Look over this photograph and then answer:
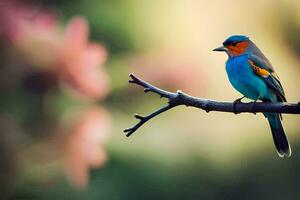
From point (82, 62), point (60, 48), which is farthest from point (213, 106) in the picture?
point (60, 48)

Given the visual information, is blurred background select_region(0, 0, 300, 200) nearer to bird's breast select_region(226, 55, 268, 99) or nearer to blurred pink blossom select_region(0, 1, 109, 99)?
blurred pink blossom select_region(0, 1, 109, 99)

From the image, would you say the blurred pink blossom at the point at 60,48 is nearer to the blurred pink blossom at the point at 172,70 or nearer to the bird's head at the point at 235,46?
the blurred pink blossom at the point at 172,70

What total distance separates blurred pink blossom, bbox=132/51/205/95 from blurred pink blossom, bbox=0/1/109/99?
13 centimetres

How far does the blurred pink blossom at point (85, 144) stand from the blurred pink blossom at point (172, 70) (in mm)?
200

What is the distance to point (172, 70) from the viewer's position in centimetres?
301

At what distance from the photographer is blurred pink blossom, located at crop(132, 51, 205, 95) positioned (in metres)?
2.91

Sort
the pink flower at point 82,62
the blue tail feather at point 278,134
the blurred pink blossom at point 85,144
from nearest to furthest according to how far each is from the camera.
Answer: the blue tail feather at point 278,134 < the pink flower at point 82,62 < the blurred pink blossom at point 85,144

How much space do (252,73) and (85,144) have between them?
2268 mm

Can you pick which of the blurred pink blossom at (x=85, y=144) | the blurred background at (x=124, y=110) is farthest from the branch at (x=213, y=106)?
the blurred pink blossom at (x=85, y=144)

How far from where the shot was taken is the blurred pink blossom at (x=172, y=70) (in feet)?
9.54

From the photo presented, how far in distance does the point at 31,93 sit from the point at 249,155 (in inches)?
30.3

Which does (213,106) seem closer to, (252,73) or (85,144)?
(252,73)

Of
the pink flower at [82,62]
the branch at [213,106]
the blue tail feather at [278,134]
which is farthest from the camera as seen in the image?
the pink flower at [82,62]

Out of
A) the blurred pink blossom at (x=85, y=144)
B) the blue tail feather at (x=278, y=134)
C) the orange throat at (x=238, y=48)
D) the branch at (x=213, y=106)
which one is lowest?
the blurred pink blossom at (x=85, y=144)
